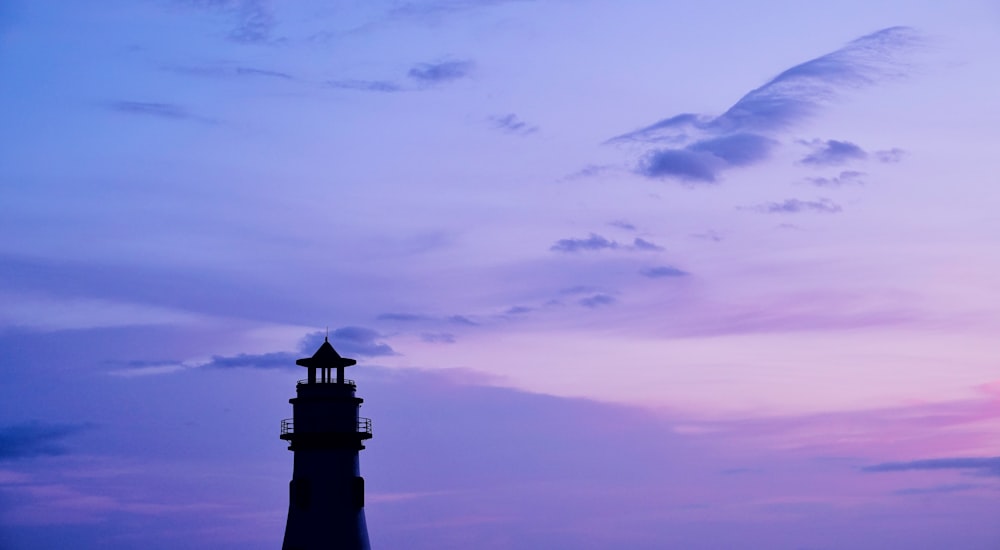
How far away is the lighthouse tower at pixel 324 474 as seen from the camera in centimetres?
8425

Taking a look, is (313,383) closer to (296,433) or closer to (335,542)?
(296,433)

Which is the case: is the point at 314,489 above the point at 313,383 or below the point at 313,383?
below

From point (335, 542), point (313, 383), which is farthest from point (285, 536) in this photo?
point (313, 383)

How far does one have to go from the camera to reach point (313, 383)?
85.4 m

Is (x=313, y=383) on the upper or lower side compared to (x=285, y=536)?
upper

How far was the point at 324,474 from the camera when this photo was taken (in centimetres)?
8450

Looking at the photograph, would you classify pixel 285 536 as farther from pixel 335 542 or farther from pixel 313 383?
pixel 313 383

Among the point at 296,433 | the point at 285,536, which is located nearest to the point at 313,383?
the point at 296,433

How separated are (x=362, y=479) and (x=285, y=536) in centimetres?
497

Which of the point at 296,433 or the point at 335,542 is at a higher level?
the point at 296,433

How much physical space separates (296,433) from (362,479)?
4.26 meters

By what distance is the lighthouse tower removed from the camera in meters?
84.2

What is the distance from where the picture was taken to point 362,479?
281 feet

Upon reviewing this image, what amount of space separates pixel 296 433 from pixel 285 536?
544cm
